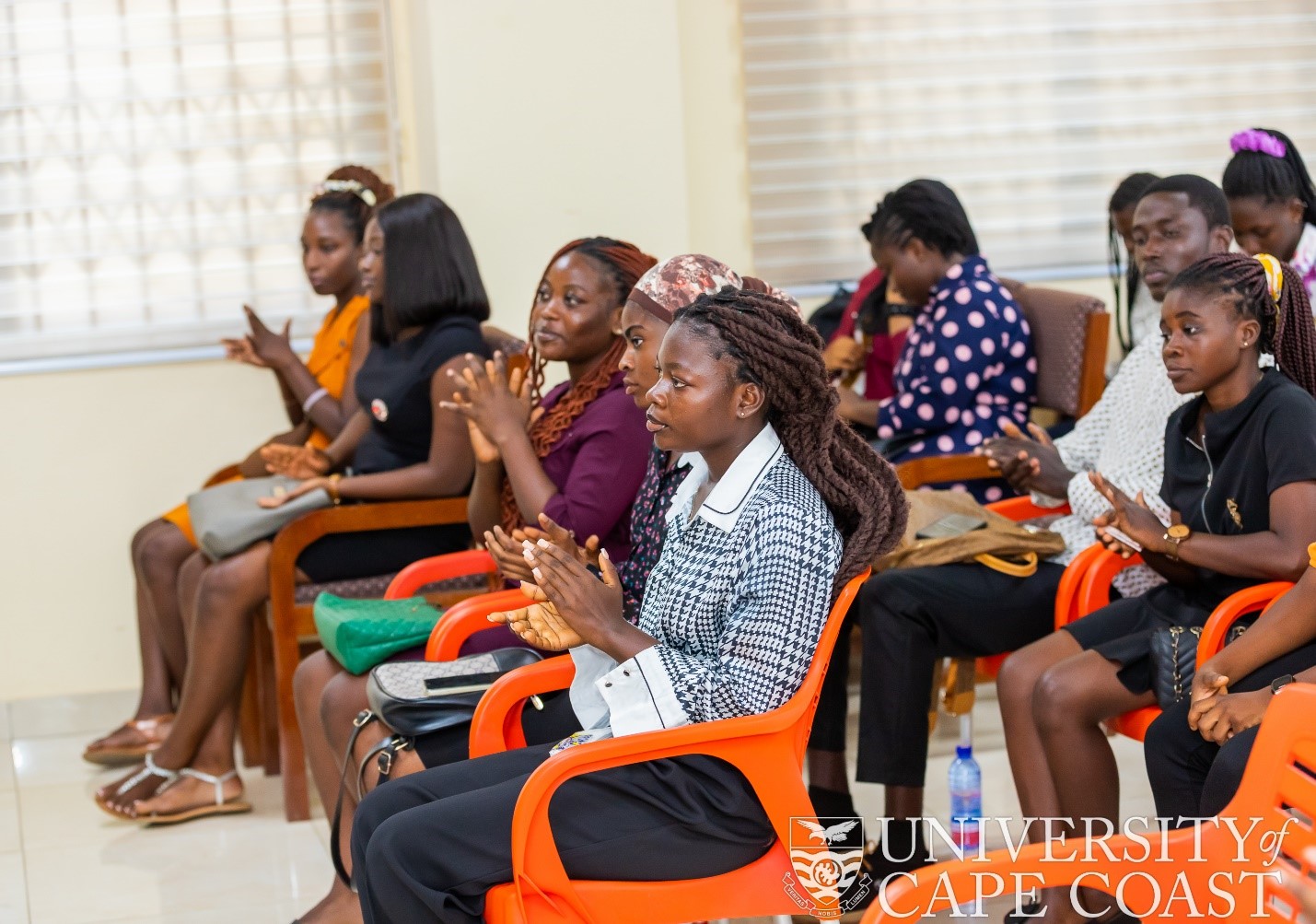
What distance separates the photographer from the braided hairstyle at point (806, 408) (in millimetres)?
2246

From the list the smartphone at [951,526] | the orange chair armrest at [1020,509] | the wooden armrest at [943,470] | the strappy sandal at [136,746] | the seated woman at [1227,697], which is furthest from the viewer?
the strappy sandal at [136,746]

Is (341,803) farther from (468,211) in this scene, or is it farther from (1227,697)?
(468,211)

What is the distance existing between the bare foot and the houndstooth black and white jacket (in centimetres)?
86


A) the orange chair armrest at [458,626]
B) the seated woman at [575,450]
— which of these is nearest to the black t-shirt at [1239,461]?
the seated woman at [575,450]

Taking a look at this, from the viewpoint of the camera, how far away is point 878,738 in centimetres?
310

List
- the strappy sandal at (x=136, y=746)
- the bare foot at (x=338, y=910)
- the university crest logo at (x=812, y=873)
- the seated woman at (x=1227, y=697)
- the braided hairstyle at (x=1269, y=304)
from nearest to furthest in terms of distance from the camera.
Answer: the university crest logo at (x=812, y=873) < the seated woman at (x=1227, y=697) < the braided hairstyle at (x=1269, y=304) < the bare foot at (x=338, y=910) < the strappy sandal at (x=136, y=746)

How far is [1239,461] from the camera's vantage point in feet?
8.61

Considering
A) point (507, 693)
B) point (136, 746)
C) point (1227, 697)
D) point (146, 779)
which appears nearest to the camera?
point (1227, 697)

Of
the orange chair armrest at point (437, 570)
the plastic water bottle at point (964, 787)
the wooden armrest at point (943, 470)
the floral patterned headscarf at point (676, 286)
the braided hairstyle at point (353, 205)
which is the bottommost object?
the plastic water bottle at point (964, 787)

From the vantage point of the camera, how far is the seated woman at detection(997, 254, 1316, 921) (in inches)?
99.6

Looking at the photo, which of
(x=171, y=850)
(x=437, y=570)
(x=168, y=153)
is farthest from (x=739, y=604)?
(x=168, y=153)

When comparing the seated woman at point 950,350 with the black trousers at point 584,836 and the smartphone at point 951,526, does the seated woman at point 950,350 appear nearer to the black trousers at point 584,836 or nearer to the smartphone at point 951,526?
the smartphone at point 951,526

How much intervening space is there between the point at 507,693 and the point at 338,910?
64cm

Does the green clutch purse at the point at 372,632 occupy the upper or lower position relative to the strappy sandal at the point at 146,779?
upper
